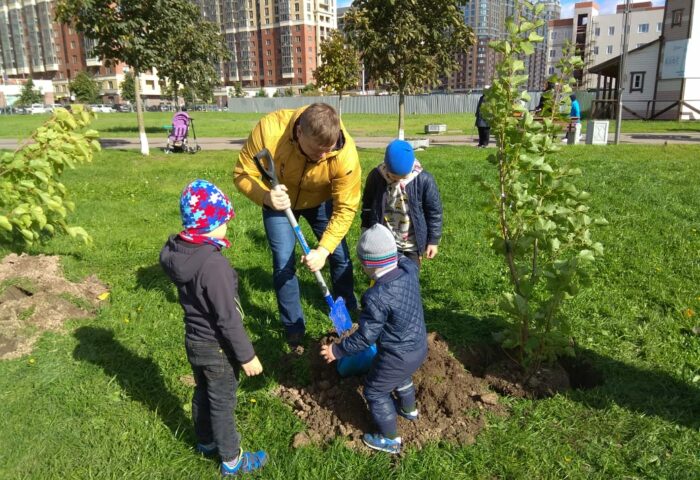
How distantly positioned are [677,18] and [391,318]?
116 ft

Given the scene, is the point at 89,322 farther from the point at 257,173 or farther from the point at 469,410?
the point at 469,410

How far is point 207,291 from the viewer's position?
7.38 ft

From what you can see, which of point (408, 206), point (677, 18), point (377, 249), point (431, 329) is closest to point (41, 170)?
point (408, 206)

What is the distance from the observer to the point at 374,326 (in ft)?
8.11

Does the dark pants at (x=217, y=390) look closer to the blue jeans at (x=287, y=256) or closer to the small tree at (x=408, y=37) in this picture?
the blue jeans at (x=287, y=256)

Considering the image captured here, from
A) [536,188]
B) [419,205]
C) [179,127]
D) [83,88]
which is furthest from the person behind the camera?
[83,88]

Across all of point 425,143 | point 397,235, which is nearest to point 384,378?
point 397,235

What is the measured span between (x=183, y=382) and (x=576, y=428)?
2433 millimetres

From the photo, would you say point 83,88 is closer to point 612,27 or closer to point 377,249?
point 612,27

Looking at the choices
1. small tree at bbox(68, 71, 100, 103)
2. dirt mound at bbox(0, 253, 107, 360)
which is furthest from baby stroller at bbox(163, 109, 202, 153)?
small tree at bbox(68, 71, 100, 103)

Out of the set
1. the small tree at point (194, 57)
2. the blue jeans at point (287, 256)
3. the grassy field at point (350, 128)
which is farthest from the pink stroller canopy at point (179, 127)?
the blue jeans at point (287, 256)

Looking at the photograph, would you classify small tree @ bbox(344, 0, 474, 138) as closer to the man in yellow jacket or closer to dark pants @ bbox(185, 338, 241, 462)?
the man in yellow jacket

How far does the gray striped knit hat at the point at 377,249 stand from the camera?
7.96 ft

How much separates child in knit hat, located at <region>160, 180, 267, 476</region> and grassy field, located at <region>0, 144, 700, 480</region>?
0.27 metres
